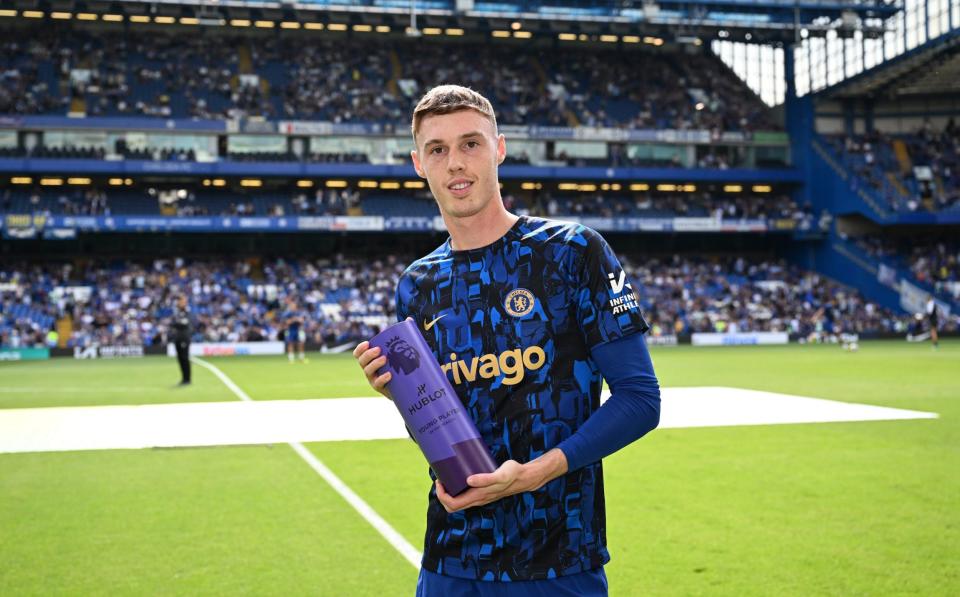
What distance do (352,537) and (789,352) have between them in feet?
113

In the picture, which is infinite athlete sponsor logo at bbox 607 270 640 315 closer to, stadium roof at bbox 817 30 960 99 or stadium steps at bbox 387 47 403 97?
stadium roof at bbox 817 30 960 99

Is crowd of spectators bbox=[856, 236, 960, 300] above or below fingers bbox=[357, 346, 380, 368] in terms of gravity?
below

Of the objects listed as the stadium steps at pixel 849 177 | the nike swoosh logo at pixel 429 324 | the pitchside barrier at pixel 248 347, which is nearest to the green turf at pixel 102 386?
the pitchside barrier at pixel 248 347

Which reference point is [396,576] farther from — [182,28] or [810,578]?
[182,28]

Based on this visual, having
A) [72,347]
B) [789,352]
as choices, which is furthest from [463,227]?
[72,347]

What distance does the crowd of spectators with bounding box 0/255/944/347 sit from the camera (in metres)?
47.9

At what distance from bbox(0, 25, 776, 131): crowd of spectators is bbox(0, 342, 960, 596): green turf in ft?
166

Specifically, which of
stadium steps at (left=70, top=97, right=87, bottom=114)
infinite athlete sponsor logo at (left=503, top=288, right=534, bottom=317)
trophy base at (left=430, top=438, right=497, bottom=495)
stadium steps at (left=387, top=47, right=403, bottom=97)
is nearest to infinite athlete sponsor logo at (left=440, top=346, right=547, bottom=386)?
infinite athlete sponsor logo at (left=503, top=288, right=534, bottom=317)

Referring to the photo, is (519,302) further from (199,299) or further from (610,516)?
(199,299)

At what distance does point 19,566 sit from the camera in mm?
6902

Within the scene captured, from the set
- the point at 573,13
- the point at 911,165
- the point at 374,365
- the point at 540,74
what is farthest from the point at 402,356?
the point at 540,74

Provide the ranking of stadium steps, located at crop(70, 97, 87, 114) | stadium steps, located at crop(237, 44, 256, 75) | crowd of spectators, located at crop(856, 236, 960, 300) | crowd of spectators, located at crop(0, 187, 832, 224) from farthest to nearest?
1. stadium steps, located at crop(237, 44, 256, 75)
2. stadium steps, located at crop(70, 97, 87, 114)
3. crowd of spectators, located at crop(0, 187, 832, 224)
4. crowd of spectators, located at crop(856, 236, 960, 300)

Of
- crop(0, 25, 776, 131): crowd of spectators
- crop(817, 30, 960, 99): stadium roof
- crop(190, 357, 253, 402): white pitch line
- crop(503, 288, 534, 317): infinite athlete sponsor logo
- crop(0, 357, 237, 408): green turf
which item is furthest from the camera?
crop(0, 25, 776, 131): crowd of spectators

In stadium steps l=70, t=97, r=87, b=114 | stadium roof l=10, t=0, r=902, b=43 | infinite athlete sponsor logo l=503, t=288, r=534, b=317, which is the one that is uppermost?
stadium roof l=10, t=0, r=902, b=43
